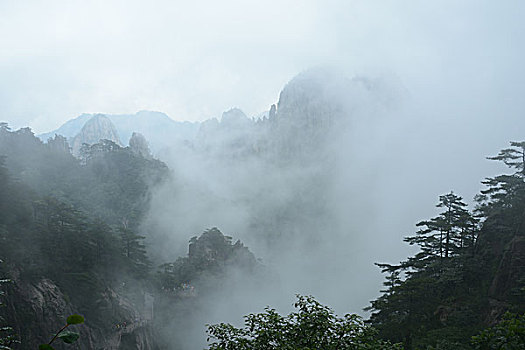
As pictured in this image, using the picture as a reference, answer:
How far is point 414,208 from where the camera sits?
98.1 meters

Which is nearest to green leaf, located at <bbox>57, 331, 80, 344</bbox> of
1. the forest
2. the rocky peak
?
the forest

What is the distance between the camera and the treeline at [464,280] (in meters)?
18.9

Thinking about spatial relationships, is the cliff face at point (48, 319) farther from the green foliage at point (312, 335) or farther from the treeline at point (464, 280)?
the treeline at point (464, 280)

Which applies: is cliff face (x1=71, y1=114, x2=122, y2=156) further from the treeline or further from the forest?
the treeline

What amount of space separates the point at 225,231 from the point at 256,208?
16325mm

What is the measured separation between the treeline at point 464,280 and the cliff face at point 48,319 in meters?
22.9

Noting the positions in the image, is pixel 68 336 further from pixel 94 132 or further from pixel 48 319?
pixel 94 132

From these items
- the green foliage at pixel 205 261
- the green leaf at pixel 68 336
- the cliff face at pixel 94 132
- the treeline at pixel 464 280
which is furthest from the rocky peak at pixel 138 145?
the green leaf at pixel 68 336

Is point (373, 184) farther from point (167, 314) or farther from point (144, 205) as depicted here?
point (167, 314)

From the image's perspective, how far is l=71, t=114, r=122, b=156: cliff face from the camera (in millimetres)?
88250

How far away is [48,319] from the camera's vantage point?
26.4 meters

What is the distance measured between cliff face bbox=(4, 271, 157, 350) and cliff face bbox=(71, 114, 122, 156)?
62304 millimetres

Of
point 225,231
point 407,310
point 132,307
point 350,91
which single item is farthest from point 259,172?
point 407,310

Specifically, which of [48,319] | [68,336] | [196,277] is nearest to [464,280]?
[68,336]
